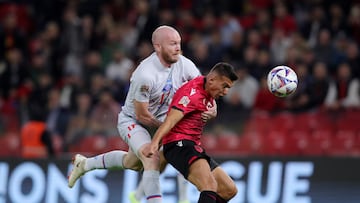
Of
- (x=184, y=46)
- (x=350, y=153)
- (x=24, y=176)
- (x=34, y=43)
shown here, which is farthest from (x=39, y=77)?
(x=350, y=153)

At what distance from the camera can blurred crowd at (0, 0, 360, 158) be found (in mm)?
17141

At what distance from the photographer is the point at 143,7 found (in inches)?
801

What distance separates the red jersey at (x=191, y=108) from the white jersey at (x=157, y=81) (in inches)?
15.7

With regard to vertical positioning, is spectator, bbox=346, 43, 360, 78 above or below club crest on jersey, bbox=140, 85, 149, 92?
above

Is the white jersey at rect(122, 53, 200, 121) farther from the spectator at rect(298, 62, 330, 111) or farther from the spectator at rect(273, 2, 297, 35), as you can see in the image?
the spectator at rect(273, 2, 297, 35)

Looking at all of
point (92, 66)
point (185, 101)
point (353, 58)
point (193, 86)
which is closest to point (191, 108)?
point (185, 101)

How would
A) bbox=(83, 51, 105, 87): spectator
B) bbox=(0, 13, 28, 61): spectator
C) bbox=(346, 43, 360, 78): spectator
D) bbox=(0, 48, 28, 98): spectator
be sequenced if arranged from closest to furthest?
bbox=(346, 43, 360, 78): spectator < bbox=(83, 51, 105, 87): spectator < bbox=(0, 48, 28, 98): spectator < bbox=(0, 13, 28, 61): spectator

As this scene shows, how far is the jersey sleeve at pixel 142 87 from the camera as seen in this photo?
1180cm

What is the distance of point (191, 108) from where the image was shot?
37.3 feet

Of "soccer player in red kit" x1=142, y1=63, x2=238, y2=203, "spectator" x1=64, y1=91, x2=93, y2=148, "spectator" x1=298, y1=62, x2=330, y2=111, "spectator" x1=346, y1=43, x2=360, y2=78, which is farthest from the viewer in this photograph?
"spectator" x1=346, y1=43, x2=360, y2=78

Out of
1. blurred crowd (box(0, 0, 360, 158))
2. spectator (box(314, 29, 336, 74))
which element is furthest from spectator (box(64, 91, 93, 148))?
spectator (box(314, 29, 336, 74))

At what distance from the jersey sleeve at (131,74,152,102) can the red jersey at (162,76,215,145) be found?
1.29ft

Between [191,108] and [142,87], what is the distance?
2.33ft

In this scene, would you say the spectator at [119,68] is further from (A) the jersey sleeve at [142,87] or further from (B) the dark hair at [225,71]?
(B) the dark hair at [225,71]
